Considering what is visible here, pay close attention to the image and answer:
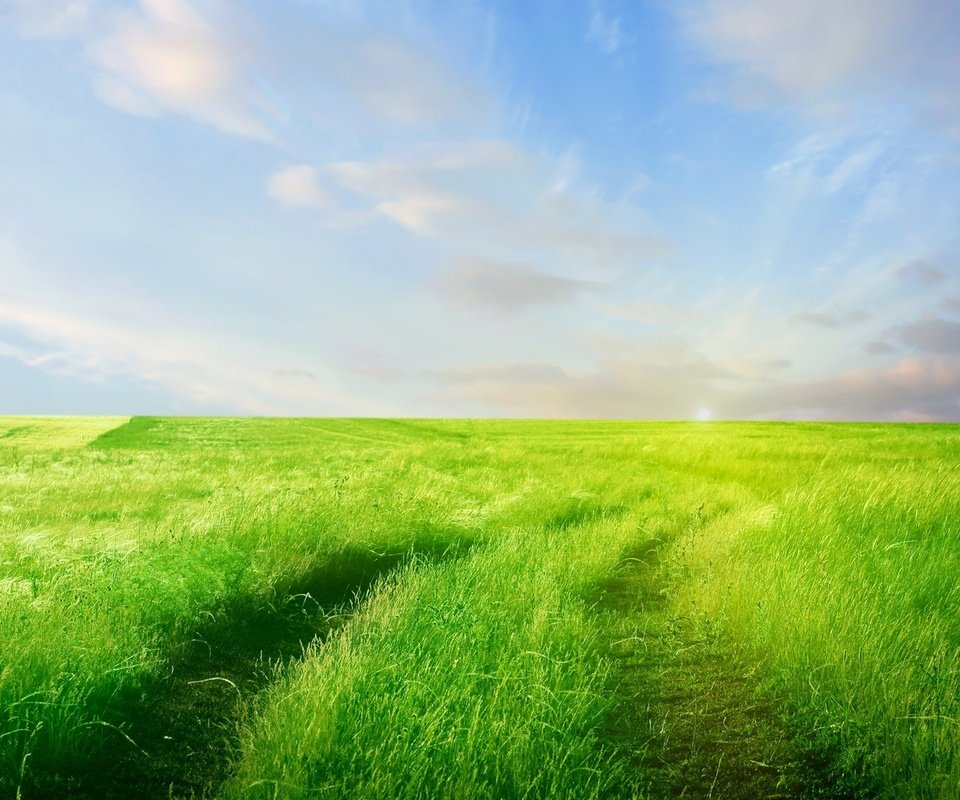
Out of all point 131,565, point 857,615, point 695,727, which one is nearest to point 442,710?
point 695,727

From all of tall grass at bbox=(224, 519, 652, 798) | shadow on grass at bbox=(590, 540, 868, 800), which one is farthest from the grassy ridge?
shadow on grass at bbox=(590, 540, 868, 800)

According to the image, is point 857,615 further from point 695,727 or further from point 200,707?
point 200,707

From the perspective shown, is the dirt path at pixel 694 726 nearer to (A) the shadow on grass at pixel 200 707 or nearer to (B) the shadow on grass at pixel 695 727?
(B) the shadow on grass at pixel 695 727

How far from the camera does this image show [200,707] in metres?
5.09

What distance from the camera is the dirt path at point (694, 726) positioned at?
4.15 metres

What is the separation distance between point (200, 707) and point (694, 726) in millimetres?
3589

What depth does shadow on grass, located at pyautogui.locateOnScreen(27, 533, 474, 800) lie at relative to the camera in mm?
4109

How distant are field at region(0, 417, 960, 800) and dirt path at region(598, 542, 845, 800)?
0.08 ft

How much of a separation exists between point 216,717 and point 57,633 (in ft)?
4.70

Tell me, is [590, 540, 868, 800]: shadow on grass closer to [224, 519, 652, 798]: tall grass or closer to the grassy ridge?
[224, 519, 652, 798]: tall grass

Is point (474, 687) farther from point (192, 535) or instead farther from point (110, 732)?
point (192, 535)

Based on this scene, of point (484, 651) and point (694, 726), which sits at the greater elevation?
point (484, 651)

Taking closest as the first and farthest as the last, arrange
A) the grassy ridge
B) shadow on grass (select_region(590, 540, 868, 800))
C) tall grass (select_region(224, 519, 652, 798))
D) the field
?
tall grass (select_region(224, 519, 652, 798)) → the field → shadow on grass (select_region(590, 540, 868, 800)) → the grassy ridge

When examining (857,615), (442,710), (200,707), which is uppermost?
(857,615)
